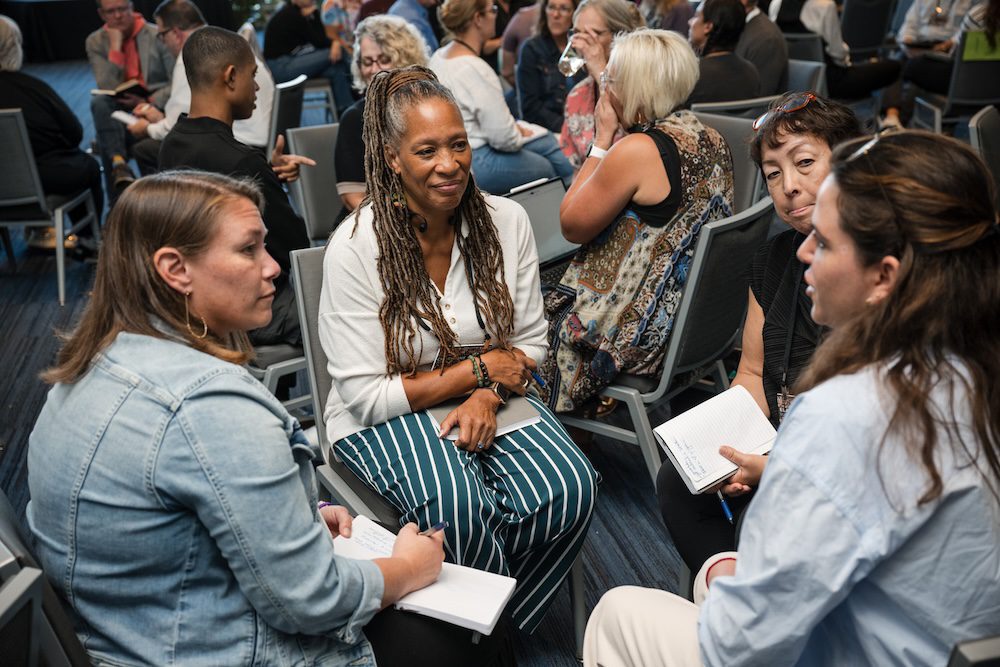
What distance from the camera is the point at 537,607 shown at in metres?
2.03

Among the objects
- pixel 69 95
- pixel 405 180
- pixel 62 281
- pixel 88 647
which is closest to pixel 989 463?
pixel 88 647

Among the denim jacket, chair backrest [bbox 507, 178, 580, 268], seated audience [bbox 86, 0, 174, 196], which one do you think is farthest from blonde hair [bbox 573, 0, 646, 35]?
seated audience [bbox 86, 0, 174, 196]

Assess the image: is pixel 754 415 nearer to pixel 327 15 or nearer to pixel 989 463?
pixel 989 463

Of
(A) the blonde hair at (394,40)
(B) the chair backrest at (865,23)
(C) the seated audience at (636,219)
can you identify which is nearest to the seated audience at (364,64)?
(A) the blonde hair at (394,40)

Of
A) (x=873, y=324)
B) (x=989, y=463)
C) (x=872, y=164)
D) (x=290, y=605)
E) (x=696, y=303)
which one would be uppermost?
(x=872, y=164)

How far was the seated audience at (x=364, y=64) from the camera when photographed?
3.12 metres

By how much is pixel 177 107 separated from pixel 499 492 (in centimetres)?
343

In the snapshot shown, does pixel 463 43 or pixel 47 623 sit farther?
pixel 463 43

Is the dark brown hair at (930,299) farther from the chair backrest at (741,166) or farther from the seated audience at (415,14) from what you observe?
the seated audience at (415,14)

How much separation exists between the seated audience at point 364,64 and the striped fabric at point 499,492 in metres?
1.38

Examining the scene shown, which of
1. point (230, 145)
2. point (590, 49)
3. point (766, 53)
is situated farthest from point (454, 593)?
point (766, 53)

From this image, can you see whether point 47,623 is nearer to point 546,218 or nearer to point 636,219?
point 636,219

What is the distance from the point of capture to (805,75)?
14.9ft

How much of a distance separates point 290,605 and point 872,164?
98 cm
